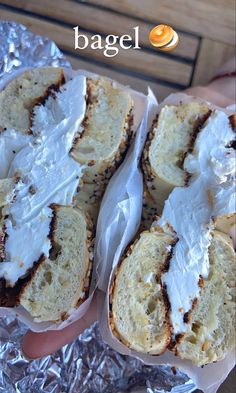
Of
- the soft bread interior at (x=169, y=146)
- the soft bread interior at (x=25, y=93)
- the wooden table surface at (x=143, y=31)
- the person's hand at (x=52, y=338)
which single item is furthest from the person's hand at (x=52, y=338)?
the wooden table surface at (x=143, y=31)

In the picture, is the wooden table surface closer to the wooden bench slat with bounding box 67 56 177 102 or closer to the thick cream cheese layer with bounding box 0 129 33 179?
the wooden bench slat with bounding box 67 56 177 102

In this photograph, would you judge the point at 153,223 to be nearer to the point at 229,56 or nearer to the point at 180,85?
the point at 180,85

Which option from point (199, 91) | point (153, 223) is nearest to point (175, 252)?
point (153, 223)

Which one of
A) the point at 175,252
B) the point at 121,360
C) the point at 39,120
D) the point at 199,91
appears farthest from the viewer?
the point at 199,91

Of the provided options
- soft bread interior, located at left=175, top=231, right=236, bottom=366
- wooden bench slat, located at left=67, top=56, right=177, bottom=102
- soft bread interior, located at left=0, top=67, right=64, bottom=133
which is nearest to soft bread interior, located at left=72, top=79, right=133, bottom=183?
soft bread interior, located at left=0, top=67, right=64, bottom=133

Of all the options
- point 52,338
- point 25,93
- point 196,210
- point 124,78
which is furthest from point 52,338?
point 124,78

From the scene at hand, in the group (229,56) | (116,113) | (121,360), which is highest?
(229,56)

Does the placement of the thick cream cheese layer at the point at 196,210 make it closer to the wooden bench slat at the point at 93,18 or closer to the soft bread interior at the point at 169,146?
the soft bread interior at the point at 169,146
